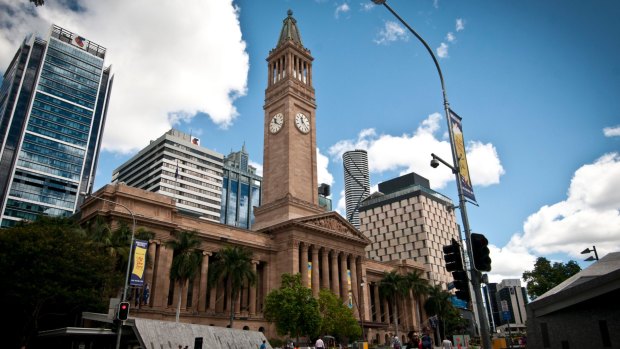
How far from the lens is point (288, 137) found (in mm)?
76375

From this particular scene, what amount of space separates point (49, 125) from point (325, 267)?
10251 cm

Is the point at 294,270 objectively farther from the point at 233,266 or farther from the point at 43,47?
the point at 43,47

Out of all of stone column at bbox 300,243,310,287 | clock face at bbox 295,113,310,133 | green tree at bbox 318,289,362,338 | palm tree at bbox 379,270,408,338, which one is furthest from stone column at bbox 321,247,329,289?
clock face at bbox 295,113,310,133

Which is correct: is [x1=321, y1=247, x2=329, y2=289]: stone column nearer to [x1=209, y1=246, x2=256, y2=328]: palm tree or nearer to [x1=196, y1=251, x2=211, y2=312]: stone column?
[x1=209, y1=246, x2=256, y2=328]: palm tree

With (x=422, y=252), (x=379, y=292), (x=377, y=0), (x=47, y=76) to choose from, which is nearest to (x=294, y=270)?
(x=379, y=292)

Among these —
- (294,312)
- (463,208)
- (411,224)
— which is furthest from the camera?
(411,224)

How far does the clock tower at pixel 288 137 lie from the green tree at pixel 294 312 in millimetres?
19906

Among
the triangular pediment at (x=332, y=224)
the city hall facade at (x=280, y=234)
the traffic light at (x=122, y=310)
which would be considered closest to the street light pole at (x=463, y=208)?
the traffic light at (x=122, y=310)

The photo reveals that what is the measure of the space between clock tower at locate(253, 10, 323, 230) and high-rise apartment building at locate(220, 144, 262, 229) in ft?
327

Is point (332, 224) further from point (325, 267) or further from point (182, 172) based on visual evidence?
point (182, 172)

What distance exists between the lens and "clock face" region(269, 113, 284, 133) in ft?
260

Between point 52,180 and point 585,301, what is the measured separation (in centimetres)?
13386

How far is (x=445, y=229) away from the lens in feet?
478

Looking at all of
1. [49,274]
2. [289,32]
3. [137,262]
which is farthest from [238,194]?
[137,262]
